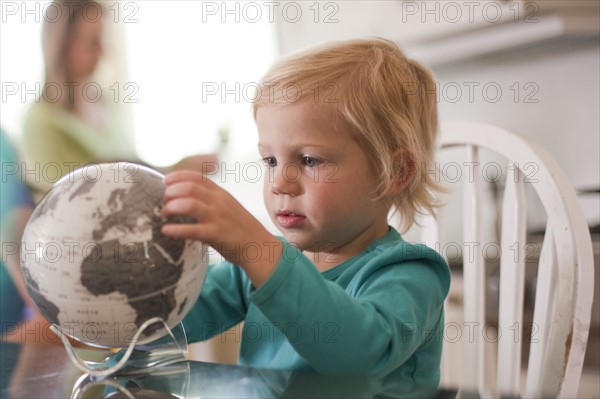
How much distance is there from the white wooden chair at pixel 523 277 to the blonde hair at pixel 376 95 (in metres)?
0.16

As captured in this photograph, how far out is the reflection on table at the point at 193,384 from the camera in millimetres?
776

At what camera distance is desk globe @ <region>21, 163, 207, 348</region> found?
2.45 ft

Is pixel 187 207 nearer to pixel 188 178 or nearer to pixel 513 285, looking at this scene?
pixel 188 178

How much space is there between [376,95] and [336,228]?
0.22 metres

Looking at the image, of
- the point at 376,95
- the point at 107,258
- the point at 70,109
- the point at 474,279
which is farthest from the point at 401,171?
the point at 70,109

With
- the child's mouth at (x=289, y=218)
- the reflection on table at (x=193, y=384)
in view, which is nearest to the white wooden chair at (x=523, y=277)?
the reflection on table at (x=193, y=384)

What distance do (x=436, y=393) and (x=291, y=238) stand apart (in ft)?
1.26

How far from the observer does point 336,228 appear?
3.53ft

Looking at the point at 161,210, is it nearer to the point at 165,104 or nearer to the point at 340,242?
the point at 340,242

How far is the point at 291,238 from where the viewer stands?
1.08 metres

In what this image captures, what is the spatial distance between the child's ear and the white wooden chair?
211mm

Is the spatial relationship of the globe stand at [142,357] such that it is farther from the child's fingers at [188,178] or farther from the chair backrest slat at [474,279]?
the chair backrest slat at [474,279]

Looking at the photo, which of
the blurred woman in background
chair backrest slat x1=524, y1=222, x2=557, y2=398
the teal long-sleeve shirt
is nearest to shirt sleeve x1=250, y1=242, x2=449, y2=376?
the teal long-sleeve shirt

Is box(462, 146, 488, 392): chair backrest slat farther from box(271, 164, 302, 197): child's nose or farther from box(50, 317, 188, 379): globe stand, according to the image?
box(50, 317, 188, 379): globe stand
